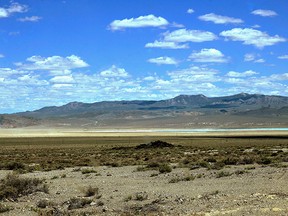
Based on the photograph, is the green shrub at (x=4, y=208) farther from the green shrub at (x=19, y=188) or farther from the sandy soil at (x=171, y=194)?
the green shrub at (x=19, y=188)

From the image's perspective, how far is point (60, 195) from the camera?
2014cm

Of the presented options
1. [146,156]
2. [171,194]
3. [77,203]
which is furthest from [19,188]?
[146,156]

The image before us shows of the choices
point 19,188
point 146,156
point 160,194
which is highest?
point 19,188

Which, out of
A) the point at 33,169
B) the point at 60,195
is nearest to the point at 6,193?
the point at 60,195

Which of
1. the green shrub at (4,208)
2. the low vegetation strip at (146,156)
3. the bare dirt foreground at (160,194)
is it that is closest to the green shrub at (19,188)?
the bare dirt foreground at (160,194)

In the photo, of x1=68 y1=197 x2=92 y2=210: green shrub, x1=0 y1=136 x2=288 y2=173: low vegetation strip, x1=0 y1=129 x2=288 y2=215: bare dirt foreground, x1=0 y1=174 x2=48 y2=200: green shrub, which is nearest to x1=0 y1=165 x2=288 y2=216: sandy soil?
x1=0 y1=129 x2=288 y2=215: bare dirt foreground

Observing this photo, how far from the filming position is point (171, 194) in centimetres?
1880

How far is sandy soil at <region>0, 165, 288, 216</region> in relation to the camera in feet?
48.6

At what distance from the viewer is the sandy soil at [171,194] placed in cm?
1482

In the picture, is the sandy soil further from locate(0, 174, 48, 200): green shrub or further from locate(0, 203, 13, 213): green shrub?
locate(0, 174, 48, 200): green shrub

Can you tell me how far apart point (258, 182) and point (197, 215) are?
25.5 feet

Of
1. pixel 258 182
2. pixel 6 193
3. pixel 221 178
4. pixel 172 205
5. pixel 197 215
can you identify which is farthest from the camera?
pixel 221 178

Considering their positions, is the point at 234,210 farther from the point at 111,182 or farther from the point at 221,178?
the point at 111,182

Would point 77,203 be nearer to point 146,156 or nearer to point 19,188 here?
point 19,188
